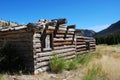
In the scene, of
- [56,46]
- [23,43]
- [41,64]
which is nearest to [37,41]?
[23,43]

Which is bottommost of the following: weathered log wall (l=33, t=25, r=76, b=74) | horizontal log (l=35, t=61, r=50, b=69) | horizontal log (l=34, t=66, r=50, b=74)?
horizontal log (l=34, t=66, r=50, b=74)

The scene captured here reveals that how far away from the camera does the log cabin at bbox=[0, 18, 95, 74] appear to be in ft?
40.1

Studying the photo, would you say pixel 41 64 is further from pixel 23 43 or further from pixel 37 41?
pixel 23 43

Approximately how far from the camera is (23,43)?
500 inches

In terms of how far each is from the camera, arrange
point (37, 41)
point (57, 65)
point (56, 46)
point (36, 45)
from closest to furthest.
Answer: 1. point (36, 45)
2. point (37, 41)
3. point (57, 65)
4. point (56, 46)

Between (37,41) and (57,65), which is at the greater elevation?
(37,41)

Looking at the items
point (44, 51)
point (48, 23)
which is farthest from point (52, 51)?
point (48, 23)

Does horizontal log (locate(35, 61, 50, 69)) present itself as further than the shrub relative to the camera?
No

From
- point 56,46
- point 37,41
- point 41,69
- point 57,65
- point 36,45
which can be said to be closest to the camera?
point 36,45

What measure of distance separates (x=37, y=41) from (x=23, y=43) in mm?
792

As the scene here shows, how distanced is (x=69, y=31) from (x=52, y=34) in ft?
8.00

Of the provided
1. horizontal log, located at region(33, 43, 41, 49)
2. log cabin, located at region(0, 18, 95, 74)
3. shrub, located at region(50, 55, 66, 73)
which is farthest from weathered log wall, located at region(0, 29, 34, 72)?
shrub, located at region(50, 55, 66, 73)

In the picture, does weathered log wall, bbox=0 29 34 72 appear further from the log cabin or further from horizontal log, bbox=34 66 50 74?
horizontal log, bbox=34 66 50 74

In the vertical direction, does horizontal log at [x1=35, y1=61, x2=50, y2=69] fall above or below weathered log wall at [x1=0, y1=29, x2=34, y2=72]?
below
